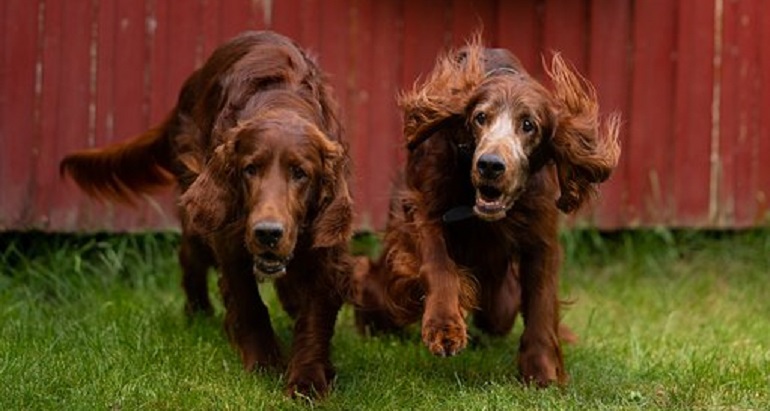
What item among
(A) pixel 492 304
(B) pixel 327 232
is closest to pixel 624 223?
(A) pixel 492 304

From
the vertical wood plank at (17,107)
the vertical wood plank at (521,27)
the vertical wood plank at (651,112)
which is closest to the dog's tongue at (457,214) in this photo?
the vertical wood plank at (521,27)

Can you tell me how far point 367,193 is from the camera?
7336mm

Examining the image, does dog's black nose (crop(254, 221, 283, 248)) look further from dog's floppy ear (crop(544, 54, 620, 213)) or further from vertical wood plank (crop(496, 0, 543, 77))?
vertical wood plank (crop(496, 0, 543, 77))

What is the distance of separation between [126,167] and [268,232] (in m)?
1.90

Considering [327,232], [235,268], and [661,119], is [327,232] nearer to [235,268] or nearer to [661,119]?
[235,268]

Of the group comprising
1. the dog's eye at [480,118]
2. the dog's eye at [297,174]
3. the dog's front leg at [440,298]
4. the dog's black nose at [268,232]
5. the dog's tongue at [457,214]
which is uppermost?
the dog's eye at [480,118]

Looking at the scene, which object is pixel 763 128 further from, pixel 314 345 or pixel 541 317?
pixel 314 345

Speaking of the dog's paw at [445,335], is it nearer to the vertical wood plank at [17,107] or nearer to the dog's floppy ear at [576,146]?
the dog's floppy ear at [576,146]

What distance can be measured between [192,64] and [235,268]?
2171mm

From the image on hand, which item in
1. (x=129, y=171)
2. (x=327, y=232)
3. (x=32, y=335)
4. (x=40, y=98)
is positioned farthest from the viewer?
(x=40, y=98)

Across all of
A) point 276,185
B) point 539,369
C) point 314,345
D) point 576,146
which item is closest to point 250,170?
point 276,185

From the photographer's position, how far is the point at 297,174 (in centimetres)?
480

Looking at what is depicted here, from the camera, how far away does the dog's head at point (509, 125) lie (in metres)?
4.85

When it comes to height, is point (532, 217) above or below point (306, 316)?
above
